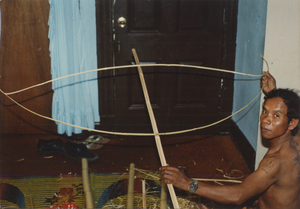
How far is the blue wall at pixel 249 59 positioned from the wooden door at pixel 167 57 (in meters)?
0.12

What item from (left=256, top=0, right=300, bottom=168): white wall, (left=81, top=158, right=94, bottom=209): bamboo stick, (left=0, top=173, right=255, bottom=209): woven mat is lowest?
(left=0, top=173, right=255, bottom=209): woven mat

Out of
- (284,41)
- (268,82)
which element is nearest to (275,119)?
(268,82)

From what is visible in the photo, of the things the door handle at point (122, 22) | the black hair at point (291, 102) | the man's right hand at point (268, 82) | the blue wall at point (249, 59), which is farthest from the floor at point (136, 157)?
the door handle at point (122, 22)

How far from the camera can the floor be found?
2598mm

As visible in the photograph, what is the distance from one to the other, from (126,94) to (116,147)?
22.3 inches

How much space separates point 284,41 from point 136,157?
166cm

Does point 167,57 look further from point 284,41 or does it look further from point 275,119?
point 275,119

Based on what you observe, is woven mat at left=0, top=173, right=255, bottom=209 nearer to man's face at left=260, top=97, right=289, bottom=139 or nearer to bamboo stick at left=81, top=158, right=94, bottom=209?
bamboo stick at left=81, top=158, right=94, bottom=209

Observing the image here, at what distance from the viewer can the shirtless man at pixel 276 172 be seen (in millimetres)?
1478

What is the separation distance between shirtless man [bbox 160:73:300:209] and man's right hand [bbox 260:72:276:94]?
42 cm

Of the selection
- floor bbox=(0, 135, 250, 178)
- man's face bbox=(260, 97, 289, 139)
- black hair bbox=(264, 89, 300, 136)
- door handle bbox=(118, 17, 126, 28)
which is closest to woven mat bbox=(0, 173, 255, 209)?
floor bbox=(0, 135, 250, 178)

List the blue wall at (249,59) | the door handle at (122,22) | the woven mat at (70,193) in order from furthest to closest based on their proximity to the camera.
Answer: the door handle at (122,22)
the blue wall at (249,59)
the woven mat at (70,193)

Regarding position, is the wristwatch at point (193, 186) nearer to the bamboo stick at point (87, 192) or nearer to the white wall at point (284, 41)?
the bamboo stick at point (87, 192)

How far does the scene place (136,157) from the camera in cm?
284
